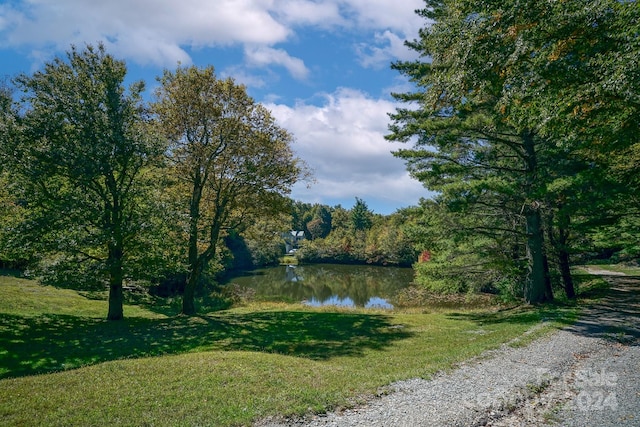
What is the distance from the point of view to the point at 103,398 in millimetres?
6188

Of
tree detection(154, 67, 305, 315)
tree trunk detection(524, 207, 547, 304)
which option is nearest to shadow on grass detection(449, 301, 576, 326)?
tree trunk detection(524, 207, 547, 304)

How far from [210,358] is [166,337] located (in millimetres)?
4494

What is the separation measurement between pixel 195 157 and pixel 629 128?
1660 centimetres

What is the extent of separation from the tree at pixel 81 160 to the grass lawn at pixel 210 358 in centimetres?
312

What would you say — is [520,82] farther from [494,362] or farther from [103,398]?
[103,398]

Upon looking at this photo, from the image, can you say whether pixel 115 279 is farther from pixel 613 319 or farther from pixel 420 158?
pixel 613 319

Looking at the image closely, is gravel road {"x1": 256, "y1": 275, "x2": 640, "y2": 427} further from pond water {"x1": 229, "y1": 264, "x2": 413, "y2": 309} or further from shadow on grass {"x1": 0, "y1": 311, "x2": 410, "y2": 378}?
pond water {"x1": 229, "y1": 264, "x2": 413, "y2": 309}

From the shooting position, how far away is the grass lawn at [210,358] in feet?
19.0

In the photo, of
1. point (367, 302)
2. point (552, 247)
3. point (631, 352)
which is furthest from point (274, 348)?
point (367, 302)

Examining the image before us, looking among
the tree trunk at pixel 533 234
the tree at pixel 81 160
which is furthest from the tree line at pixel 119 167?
the tree trunk at pixel 533 234

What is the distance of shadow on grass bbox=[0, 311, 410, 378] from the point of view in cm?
949

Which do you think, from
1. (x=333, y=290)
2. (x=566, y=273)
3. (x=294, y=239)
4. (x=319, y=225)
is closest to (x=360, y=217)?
(x=319, y=225)

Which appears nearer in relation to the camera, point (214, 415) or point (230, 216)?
point (214, 415)

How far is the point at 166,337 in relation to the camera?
1222cm
